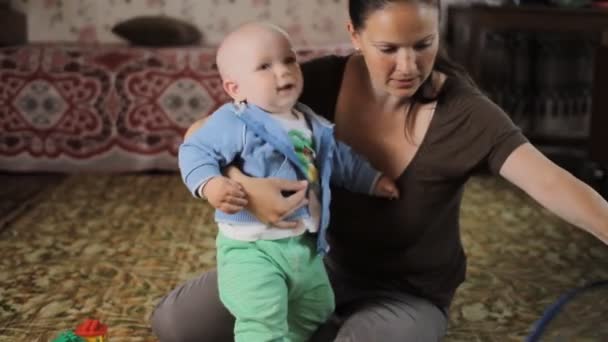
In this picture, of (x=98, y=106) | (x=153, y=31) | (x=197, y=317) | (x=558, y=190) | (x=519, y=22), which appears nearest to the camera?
(x=558, y=190)

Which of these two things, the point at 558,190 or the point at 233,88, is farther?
the point at 233,88

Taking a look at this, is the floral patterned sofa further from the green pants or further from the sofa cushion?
the green pants

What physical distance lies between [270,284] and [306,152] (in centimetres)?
20

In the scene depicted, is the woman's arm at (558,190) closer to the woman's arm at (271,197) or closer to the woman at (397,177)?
the woman at (397,177)

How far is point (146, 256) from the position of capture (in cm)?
199

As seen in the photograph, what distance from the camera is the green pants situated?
1074 mm

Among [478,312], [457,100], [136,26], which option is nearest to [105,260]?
[478,312]

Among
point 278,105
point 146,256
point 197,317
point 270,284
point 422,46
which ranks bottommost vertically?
point 146,256

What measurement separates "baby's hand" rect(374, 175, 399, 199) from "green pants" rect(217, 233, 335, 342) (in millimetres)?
152

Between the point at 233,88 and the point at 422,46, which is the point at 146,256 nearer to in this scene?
the point at 233,88

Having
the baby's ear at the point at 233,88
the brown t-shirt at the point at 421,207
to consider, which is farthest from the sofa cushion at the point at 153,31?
the baby's ear at the point at 233,88

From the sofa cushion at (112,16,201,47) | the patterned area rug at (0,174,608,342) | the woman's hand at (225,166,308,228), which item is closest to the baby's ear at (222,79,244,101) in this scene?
the woman's hand at (225,166,308,228)

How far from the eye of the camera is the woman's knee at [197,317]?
4.33ft

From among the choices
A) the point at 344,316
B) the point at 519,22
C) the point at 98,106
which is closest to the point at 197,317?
the point at 344,316
